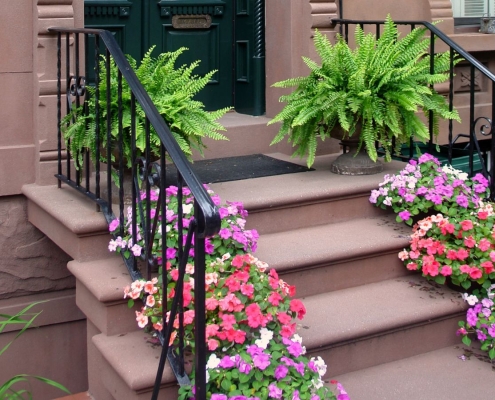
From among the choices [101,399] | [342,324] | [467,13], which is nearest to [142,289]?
[101,399]

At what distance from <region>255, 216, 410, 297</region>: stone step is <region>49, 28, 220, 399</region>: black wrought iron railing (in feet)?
2.05

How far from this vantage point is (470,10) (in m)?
7.02

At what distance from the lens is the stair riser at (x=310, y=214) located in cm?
452

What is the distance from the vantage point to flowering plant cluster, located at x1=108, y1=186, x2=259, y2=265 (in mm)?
3748

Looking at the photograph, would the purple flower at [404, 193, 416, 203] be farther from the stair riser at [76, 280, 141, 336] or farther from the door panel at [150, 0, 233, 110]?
the door panel at [150, 0, 233, 110]

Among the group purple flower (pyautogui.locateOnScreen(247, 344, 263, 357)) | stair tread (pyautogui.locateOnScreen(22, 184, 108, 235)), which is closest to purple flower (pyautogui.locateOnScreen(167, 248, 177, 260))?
stair tread (pyautogui.locateOnScreen(22, 184, 108, 235))

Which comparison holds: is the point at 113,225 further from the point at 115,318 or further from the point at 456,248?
the point at 456,248

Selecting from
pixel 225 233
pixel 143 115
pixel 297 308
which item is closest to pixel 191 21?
pixel 143 115

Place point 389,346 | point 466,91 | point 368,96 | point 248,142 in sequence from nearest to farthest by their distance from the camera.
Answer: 1. point 389,346
2. point 368,96
3. point 248,142
4. point 466,91

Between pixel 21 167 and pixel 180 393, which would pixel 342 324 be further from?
pixel 21 167

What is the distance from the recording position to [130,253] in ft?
12.8

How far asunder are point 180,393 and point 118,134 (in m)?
1.35

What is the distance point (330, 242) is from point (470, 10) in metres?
3.50

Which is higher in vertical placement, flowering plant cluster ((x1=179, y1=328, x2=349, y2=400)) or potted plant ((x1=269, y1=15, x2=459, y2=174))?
potted plant ((x1=269, y1=15, x2=459, y2=174))
